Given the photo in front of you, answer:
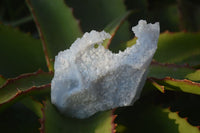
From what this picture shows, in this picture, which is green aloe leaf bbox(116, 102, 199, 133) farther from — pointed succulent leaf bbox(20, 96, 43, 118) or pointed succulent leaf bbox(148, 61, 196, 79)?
pointed succulent leaf bbox(20, 96, 43, 118)

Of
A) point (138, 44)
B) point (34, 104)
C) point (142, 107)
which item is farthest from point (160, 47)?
point (34, 104)

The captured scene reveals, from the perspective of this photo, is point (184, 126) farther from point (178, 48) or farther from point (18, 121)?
point (18, 121)

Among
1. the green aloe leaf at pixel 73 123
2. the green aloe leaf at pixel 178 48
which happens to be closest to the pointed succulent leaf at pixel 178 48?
the green aloe leaf at pixel 178 48

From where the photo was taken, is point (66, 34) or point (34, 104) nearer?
point (34, 104)

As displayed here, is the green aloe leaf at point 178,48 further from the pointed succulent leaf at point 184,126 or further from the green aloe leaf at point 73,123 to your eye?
the green aloe leaf at point 73,123

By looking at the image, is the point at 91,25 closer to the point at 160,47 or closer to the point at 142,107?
the point at 160,47

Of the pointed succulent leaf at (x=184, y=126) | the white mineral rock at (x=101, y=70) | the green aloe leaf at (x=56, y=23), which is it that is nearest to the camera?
the white mineral rock at (x=101, y=70)
